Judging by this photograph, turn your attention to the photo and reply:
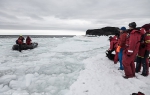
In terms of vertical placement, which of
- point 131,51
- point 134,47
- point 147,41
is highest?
point 147,41

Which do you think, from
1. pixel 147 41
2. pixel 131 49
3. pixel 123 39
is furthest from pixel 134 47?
pixel 123 39

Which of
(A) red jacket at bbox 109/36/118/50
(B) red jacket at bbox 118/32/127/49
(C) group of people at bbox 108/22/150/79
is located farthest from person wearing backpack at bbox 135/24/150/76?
(A) red jacket at bbox 109/36/118/50

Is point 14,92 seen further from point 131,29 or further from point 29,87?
point 131,29

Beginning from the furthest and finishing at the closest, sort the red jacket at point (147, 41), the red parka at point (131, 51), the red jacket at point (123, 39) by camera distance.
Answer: the red jacket at point (123, 39)
the red jacket at point (147, 41)
the red parka at point (131, 51)

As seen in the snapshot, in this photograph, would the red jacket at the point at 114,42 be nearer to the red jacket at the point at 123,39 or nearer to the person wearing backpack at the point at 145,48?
the red jacket at the point at 123,39

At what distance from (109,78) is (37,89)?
2.42 metres

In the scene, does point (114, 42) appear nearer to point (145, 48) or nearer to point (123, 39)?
point (123, 39)

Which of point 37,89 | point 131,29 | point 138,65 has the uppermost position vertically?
point 131,29

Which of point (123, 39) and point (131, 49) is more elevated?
point (123, 39)

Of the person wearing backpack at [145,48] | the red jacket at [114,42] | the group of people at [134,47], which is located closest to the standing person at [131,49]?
the group of people at [134,47]

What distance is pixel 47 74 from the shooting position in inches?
221

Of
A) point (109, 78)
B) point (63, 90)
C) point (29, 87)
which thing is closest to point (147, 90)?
point (109, 78)

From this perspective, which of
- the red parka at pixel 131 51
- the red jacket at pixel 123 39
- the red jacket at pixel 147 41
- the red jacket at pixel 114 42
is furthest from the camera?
the red jacket at pixel 114 42

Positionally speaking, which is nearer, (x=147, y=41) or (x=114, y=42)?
(x=147, y=41)
